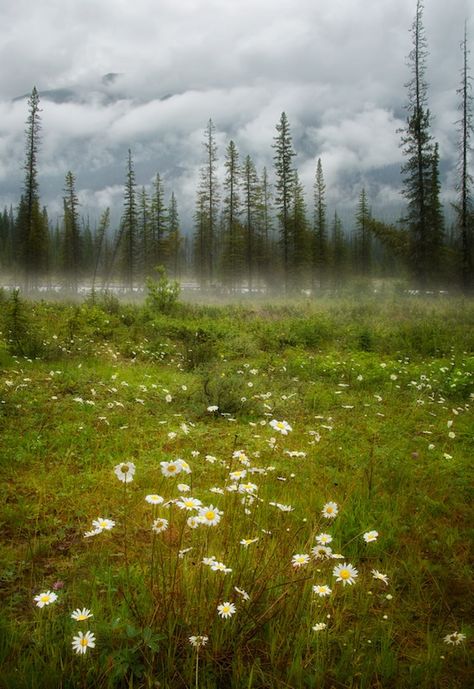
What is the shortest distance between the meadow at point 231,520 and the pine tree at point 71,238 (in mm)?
42101

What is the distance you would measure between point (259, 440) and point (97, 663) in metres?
4.00

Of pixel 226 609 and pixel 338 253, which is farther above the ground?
pixel 338 253

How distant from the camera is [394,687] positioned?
6.98 ft

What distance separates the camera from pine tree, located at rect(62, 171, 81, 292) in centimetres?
4738

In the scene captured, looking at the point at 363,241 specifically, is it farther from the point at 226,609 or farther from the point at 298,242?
the point at 226,609

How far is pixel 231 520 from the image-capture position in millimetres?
3180

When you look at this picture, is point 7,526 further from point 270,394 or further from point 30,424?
point 270,394

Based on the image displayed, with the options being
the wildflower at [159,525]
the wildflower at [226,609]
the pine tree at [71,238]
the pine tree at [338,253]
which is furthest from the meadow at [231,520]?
the pine tree at [338,253]

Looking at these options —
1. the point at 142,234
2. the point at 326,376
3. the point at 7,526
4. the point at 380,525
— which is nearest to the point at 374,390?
the point at 326,376

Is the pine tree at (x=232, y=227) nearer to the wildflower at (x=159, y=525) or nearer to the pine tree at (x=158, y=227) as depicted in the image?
the pine tree at (x=158, y=227)

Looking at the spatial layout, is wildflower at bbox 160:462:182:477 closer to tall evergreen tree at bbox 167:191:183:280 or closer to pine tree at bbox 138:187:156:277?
pine tree at bbox 138:187:156:277

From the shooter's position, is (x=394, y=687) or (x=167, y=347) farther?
(x=167, y=347)

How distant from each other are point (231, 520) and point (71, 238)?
2152 inches

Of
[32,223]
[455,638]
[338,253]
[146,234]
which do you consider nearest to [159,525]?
[455,638]
